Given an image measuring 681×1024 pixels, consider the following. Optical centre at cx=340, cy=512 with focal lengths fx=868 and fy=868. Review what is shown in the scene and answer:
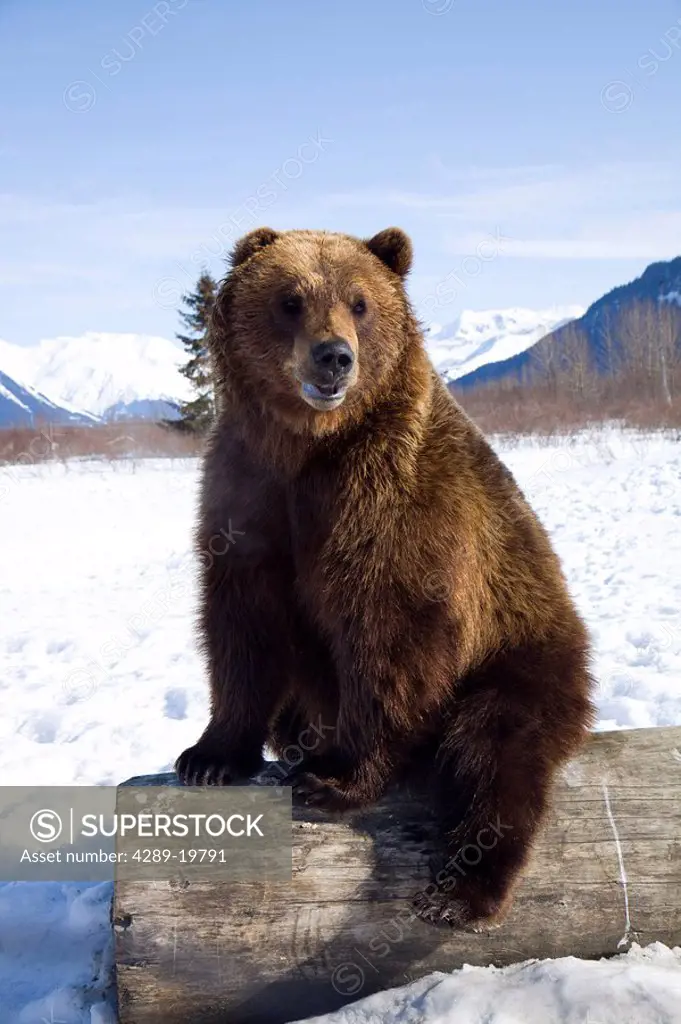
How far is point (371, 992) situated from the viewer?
3.04 m

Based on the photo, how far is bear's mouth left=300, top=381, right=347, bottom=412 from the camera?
2.93 meters

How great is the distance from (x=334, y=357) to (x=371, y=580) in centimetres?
76

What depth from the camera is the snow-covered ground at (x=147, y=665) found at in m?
2.95

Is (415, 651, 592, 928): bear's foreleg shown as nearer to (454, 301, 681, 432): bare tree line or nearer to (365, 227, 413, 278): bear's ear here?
(365, 227, 413, 278): bear's ear

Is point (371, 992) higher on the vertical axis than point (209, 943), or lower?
lower

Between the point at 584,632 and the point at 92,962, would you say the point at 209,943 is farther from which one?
the point at 584,632

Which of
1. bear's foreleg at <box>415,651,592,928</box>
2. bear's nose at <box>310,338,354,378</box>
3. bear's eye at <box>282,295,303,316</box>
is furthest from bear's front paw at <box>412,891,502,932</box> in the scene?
bear's eye at <box>282,295,303,316</box>

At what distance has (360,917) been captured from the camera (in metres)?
2.98

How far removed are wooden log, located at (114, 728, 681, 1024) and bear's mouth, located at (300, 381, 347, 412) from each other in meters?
1.41

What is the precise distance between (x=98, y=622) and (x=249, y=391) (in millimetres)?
6723

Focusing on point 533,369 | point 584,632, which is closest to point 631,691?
point 584,632

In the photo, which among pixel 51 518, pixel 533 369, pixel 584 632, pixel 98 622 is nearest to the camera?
pixel 584 632

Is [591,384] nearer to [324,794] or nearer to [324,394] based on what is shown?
[324,394]

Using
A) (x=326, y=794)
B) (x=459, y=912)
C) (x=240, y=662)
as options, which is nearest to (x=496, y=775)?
(x=459, y=912)
